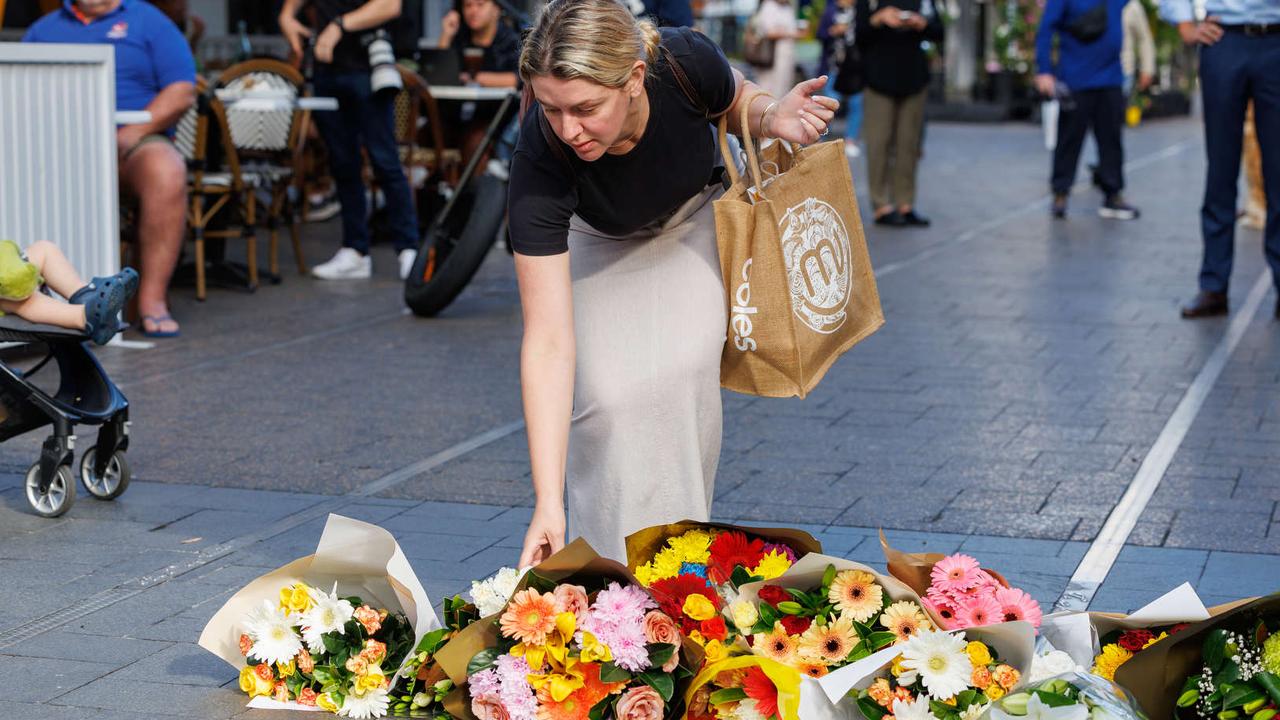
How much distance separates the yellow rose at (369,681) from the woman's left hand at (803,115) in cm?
133

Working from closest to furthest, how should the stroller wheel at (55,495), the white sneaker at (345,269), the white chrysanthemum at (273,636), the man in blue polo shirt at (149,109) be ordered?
1. the white chrysanthemum at (273,636)
2. the stroller wheel at (55,495)
3. the man in blue polo shirt at (149,109)
4. the white sneaker at (345,269)

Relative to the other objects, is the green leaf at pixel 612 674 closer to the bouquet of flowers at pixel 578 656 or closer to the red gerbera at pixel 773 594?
the bouquet of flowers at pixel 578 656

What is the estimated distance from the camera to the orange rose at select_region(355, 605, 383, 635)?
11.6 ft

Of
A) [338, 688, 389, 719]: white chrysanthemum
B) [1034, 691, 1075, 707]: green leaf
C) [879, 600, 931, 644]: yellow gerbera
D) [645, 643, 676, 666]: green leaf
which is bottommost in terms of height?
[338, 688, 389, 719]: white chrysanthemum

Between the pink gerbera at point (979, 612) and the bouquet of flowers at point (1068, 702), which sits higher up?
the pink gerbera at point (979, 612)

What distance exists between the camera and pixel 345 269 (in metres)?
10.4

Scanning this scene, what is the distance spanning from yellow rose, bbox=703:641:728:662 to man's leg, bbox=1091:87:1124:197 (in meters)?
10.7

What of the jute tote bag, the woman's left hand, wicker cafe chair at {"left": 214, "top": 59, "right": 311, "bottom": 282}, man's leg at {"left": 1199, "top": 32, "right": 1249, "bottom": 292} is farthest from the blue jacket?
the woman's left hand

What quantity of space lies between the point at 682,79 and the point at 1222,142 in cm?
545

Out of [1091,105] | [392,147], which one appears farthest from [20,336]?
[1091,105]

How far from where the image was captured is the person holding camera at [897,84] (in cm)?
1278

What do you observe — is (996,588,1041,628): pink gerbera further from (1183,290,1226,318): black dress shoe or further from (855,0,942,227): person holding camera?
(855,0,942,227): person holding camera

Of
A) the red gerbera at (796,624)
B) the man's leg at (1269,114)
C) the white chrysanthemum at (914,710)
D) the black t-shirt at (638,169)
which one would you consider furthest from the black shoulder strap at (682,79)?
the man's leg at (1269,114)

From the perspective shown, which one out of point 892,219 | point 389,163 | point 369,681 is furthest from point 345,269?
point 369,681
